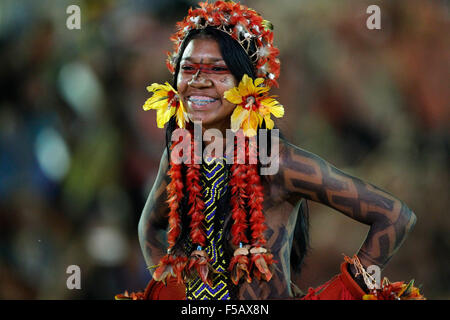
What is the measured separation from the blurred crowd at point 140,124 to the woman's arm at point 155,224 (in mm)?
1702

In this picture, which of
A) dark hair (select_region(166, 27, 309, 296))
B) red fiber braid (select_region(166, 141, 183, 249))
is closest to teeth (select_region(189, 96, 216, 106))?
dark hair (select_region(166, 27, 309, 296))

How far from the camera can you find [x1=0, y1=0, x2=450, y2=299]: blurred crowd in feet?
12.8

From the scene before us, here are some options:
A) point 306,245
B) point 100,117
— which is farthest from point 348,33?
point 306,245

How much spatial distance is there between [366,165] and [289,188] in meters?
2.03

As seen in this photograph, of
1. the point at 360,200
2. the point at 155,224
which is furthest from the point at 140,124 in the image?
the point at 360,200

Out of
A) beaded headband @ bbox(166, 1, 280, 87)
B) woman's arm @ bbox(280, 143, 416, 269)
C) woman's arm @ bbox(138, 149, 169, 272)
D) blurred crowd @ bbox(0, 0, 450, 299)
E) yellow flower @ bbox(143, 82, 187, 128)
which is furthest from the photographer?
blurred crowd @ bbox(0, 0, 450, 299)

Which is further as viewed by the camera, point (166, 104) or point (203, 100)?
point (166, 104)

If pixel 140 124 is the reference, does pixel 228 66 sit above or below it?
above

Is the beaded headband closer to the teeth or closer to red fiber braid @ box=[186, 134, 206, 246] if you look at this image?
the teeth

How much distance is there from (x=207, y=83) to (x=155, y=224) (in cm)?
61

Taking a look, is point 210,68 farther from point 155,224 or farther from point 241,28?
point 155,224

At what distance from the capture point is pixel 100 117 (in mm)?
4156

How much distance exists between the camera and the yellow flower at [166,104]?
2197 mm

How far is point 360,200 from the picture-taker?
1.99 meters
